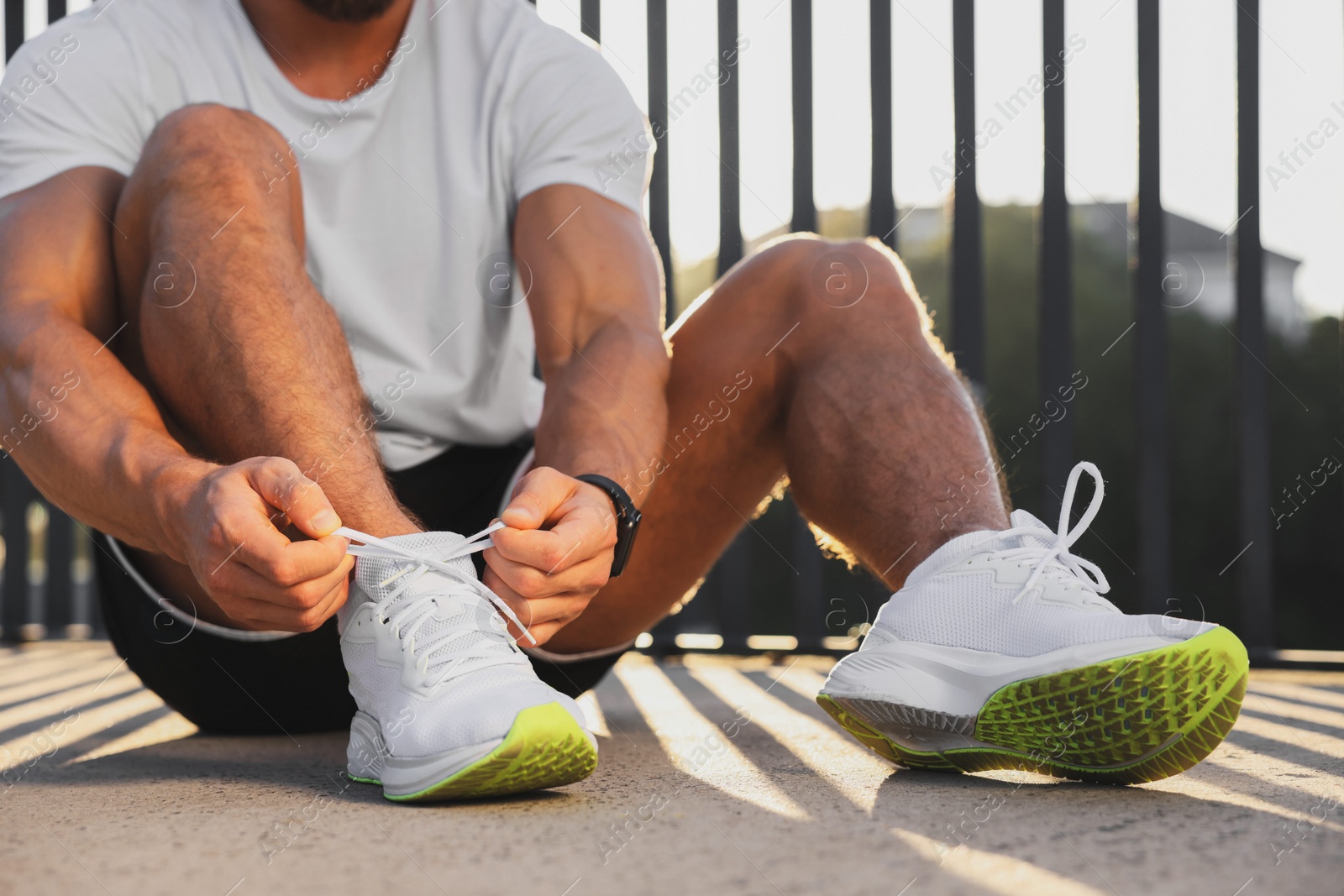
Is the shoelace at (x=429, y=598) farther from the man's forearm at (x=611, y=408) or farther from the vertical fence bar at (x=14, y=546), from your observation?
the vertical fence bar at (x=14, y=546)

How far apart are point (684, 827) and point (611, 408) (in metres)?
0.39

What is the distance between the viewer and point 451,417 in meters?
1.14

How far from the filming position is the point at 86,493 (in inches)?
32.1

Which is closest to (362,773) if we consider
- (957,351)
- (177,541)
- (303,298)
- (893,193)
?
(177,541)

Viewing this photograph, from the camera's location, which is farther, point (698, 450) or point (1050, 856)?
point (698, 450)

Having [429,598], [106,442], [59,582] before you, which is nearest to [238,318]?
[106,442]

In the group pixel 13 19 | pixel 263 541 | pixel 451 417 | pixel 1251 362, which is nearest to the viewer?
pixel 263 541

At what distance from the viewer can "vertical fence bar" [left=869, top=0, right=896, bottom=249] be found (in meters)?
2.04

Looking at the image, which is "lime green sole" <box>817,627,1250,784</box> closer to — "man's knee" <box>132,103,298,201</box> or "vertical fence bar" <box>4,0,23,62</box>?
"man's knee" <box>132,103,298,201</box>

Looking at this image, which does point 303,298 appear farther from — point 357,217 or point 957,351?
point 957,351

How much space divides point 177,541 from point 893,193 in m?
1.65

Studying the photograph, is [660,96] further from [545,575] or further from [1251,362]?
[545,575]

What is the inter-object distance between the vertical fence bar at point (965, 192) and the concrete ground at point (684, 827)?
3.60 feet

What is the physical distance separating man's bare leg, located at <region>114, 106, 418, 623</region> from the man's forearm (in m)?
0.16
